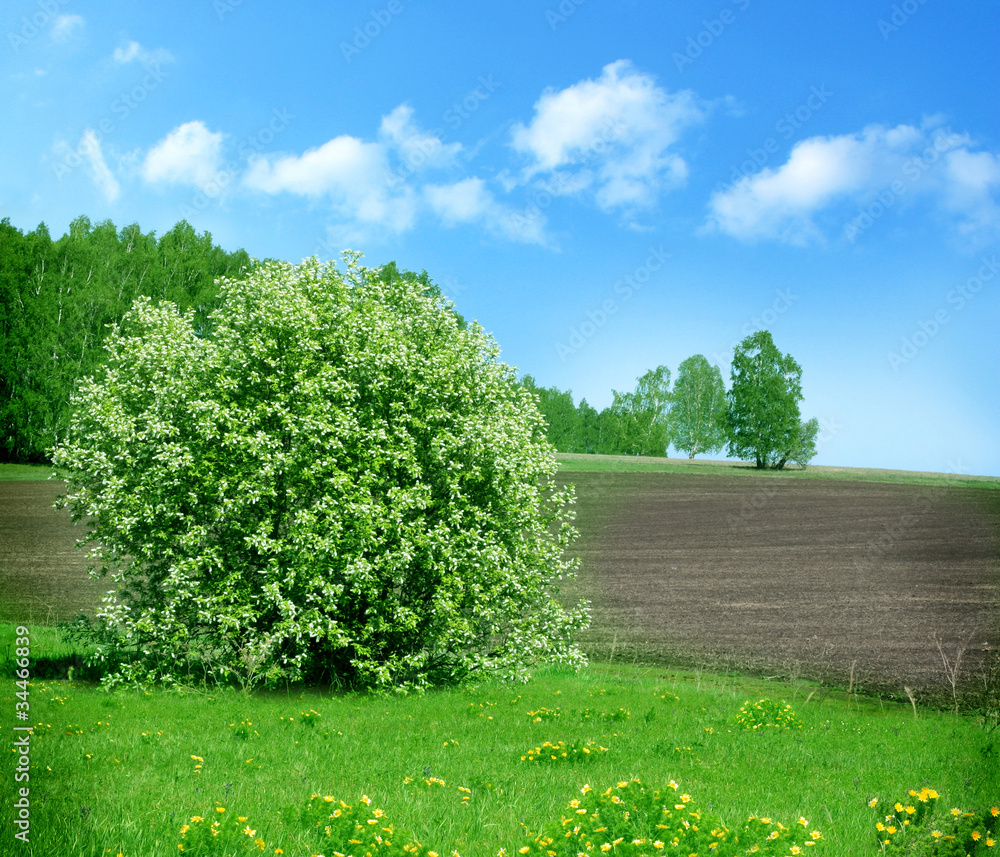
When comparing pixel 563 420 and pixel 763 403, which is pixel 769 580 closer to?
pixel 763 403

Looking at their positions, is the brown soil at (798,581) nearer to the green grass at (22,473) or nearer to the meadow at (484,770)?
the meadow at (484,770)

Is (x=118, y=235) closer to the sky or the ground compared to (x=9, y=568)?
closer to the sky

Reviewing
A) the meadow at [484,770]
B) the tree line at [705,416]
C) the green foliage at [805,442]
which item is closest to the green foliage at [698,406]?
the tree line at [705,416]

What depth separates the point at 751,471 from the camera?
11669 centimetres

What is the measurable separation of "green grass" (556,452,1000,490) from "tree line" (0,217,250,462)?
56445 mm

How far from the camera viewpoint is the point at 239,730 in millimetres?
14008

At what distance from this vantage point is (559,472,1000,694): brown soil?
1157 inches

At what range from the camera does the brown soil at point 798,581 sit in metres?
29.4

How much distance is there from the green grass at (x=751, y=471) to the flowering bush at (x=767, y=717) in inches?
3356

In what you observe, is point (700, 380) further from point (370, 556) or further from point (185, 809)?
point (185, 809)

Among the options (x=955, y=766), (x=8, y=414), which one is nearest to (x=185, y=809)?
(x=955, y=766)

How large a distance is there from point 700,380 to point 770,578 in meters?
96.1

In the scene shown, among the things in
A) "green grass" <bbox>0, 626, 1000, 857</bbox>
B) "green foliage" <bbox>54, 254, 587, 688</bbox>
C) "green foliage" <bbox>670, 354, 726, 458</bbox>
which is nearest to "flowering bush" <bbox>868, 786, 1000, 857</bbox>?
"green grass" <bbox>0, 626, 1000, 857</bbox>

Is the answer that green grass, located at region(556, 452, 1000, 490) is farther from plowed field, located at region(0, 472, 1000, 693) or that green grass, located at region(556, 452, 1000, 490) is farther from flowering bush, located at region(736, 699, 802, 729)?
flowering bush, located at region(736, 699, 802, 729)
